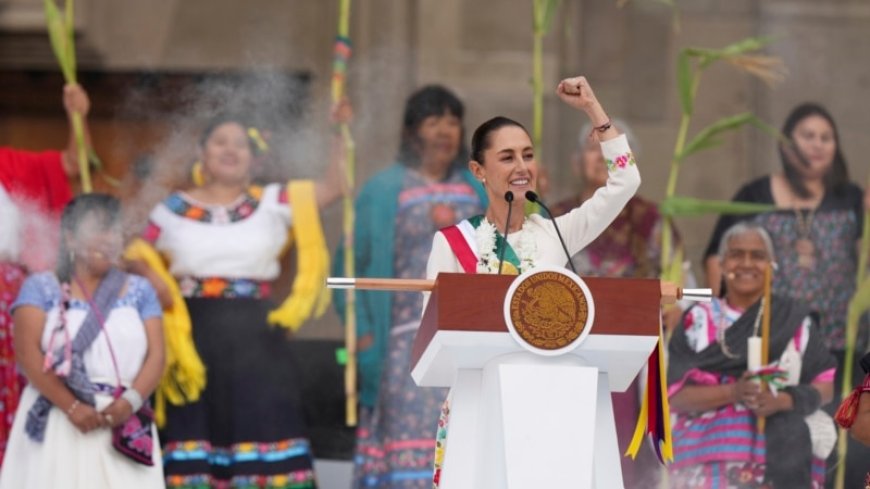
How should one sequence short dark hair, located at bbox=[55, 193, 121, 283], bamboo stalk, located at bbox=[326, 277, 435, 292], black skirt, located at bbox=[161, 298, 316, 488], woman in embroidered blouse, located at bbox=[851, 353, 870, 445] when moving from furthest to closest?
black skirt, located at bbox=[161, 298, 316, 488] → short dark hair, located at bbox=[55, 193, 121, 283] → woman in embroidered blouse, located at bbox=[851, 353, 870, 445] → bamboo stalk, located at bbox=[326, 277, 435, 292]

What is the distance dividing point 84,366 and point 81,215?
0.59 meters

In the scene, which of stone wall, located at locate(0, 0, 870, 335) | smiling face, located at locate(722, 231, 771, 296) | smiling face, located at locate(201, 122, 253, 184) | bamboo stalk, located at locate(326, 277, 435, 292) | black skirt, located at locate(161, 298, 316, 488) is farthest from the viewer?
→ stone wall, located at locate(0, 0, 870, 335)

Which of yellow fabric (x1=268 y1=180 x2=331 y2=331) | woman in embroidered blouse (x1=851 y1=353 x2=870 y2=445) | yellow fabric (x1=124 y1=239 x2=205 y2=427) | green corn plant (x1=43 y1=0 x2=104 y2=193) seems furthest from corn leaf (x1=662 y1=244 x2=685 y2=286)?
woman in embroidered blouse (x1=851 y1=353 x2=870 y2=445)

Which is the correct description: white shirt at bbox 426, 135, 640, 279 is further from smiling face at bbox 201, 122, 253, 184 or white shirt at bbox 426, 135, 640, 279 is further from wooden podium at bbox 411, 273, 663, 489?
smiling face at bbox 201, 122, 253, 184

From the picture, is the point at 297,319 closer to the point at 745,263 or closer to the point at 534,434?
the point at 745,263

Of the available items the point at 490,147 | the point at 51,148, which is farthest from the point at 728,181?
the point at 490,147

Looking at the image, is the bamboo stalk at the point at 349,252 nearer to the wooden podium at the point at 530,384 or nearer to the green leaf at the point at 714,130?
the green leaf at the point at 714,130

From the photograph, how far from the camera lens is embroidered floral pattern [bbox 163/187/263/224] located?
802cm

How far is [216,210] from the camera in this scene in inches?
316

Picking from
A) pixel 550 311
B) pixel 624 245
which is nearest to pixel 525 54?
pixel 624 245

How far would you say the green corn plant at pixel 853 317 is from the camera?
7832 millimetres

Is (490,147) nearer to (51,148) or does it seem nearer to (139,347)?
(139,347)

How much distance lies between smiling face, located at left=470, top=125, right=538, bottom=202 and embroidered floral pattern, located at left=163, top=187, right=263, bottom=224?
2498mm

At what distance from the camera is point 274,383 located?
26.6 ft
